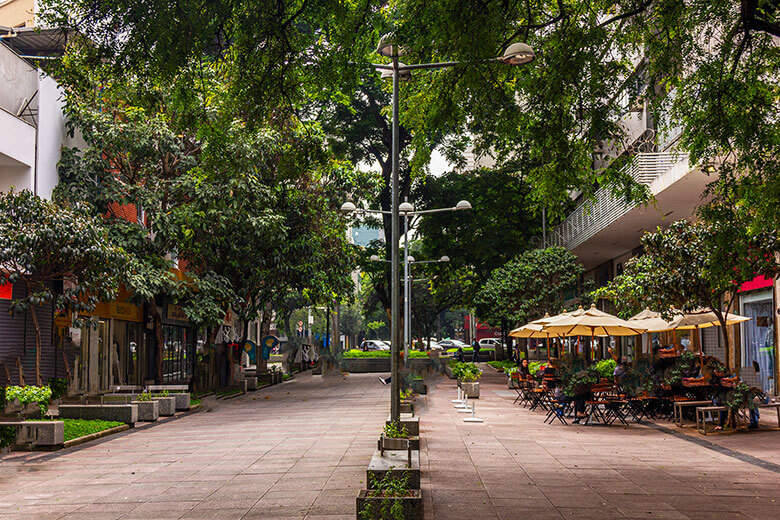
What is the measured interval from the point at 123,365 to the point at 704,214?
21789mm

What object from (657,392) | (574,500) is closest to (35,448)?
(574,500)

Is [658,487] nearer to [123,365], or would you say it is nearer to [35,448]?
[35,448]

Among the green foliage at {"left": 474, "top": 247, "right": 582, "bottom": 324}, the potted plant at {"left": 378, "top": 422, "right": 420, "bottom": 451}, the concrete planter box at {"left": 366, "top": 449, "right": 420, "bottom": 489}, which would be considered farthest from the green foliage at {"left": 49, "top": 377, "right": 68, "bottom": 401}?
the green foliage at {"left": 474, "top": 247, "right": 582, "bottom": 324}

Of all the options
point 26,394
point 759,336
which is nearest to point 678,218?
point 759,336

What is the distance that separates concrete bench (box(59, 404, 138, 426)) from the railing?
35.6 feet

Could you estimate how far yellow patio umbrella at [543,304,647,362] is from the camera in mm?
19797

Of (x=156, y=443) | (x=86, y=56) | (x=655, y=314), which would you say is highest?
(x=86, y=56)

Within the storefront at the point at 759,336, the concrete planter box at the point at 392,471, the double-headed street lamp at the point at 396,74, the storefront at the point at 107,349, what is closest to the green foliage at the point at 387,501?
the concrete planter box at the point at 392,471

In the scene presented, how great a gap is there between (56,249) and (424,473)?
9.50 meters

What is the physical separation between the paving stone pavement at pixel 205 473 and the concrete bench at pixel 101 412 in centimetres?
63

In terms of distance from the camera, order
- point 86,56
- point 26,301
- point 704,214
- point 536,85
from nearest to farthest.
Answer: point 86,56 < point 536,85 < point 704,214 < point 26,301

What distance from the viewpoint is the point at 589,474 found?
36.1 ft

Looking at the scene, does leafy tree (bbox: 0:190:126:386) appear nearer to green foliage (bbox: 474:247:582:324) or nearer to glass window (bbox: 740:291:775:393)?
glass window (bbox: 740:291:775:393)

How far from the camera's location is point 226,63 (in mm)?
9875
